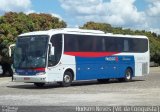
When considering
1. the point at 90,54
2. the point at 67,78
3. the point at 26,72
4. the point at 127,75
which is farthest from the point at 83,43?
the point at 127,75

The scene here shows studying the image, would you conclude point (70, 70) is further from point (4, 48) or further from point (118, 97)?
point (4, 48)

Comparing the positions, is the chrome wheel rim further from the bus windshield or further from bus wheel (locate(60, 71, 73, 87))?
the bus windshield

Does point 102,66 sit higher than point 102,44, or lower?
lower

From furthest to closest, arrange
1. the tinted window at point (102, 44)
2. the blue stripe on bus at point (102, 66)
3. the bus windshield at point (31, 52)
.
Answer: the blue stripe on bus at point (102, 66), the tinted window at point (102, 44), the bus windshield at point (31, 52)

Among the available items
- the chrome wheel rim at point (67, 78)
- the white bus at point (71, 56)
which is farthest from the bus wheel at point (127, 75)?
the chrome wheel rim at point (67, 78)

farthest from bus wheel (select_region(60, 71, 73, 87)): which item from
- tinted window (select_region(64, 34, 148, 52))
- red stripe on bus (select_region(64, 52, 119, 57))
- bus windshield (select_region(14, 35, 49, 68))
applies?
bus windshield (select_region(14, 35, 49, 68))

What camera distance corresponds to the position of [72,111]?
1591 cm

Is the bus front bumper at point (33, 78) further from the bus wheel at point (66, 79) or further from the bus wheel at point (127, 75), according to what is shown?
the bus wheel at point (127, 75)

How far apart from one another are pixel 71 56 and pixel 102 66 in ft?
11.2

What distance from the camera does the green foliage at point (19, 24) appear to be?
4316 cm

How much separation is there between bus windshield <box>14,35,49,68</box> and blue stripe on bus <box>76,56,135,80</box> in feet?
9.14

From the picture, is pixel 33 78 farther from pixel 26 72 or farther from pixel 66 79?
pixel 66 79

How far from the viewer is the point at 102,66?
31516 mm

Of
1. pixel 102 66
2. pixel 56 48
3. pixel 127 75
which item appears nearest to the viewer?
pixel 56 48
